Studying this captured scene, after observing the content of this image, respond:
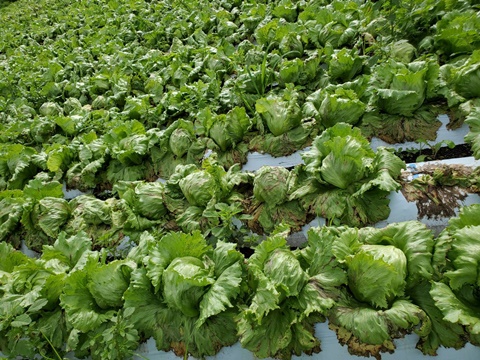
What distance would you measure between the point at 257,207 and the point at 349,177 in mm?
860

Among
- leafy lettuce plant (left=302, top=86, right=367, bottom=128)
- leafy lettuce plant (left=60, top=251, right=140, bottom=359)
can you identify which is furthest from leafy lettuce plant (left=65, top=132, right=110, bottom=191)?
leafy lettuce plant (left=302, top=86, right=367, bottom=128)

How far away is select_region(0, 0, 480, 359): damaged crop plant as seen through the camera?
2.35 meters

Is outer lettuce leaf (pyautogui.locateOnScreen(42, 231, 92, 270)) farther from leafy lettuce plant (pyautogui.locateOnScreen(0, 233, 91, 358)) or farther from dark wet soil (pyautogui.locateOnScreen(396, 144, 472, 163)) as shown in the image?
dark wet soil (pyautogui.locateOnScreen(396, 144, 472, 163))

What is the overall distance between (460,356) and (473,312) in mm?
311

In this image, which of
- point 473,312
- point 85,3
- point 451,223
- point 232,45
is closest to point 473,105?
point 451,223

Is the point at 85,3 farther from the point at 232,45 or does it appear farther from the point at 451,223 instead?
the point at 451,223

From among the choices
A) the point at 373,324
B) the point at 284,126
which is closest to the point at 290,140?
the point at 284,126

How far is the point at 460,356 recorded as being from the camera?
2176mm

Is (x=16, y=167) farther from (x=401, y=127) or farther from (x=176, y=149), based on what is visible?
(x=401, y=127)

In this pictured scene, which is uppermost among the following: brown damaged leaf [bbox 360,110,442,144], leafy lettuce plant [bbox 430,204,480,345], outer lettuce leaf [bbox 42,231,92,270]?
brown damaged leaf [bbox 360,110,442,144]

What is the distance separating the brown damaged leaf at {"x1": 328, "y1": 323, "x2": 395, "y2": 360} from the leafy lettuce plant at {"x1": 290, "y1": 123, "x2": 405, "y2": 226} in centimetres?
88

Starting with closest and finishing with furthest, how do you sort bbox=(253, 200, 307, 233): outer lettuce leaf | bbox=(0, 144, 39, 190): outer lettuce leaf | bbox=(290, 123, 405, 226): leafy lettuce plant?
bbox=(290, 123, 405, 226): leafy lettuce plant
bbox=(253, 200, 307, 233): outer lettuce leaf
bbox=(0, 144, 39, 190): outer lettuce leaf

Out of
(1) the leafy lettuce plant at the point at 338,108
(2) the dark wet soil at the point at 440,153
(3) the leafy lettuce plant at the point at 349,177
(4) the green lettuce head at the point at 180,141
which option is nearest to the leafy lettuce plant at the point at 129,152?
(4) the green lettuce head at the point at 180,141

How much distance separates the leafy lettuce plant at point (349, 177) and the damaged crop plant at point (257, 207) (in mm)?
13
